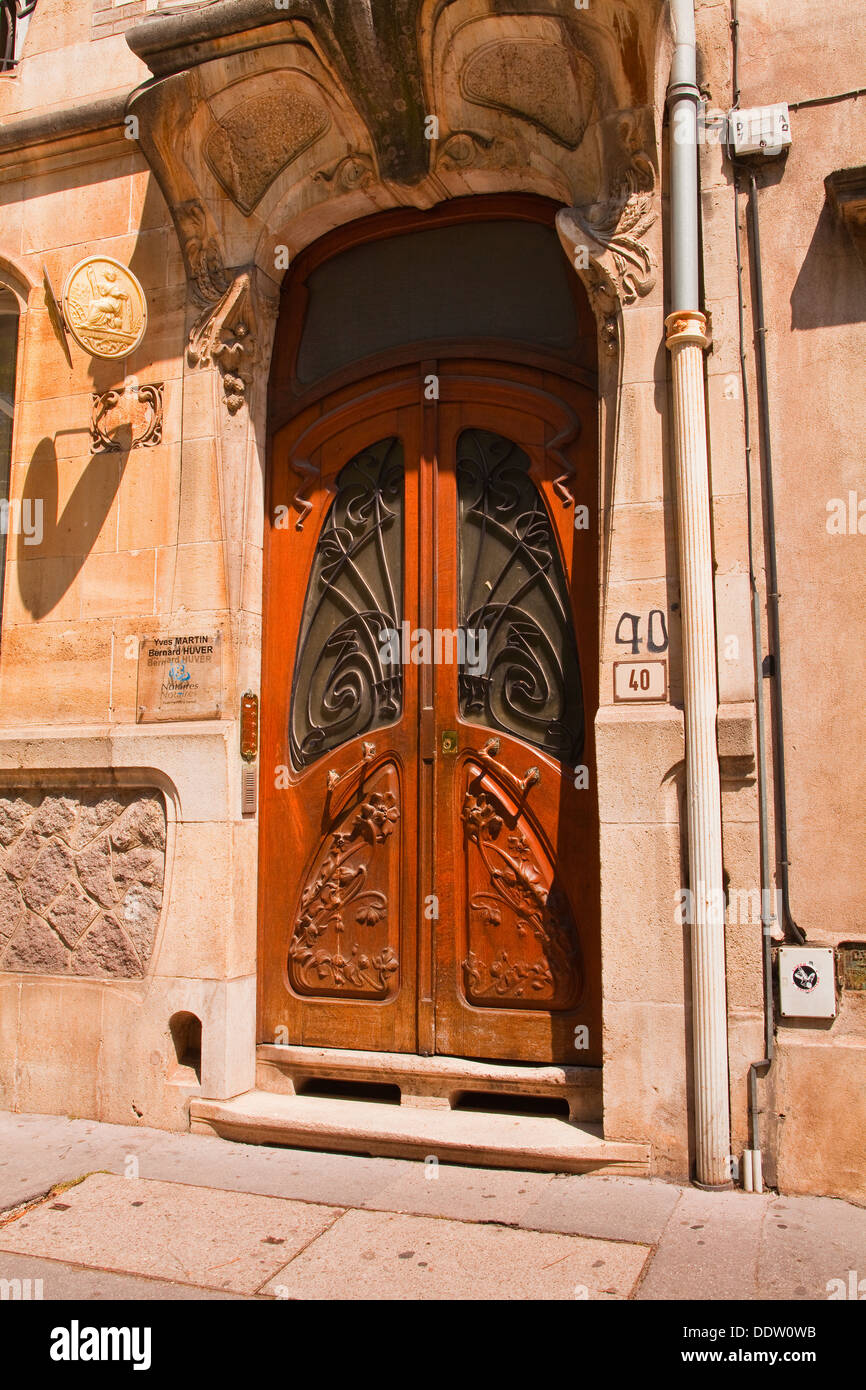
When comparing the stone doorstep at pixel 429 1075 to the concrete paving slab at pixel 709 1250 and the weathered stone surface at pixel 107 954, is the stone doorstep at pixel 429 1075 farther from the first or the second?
the weathered stone surface at pixel 107 954

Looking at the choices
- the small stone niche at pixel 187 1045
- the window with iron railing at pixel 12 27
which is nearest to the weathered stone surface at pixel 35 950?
the small stone niche at pixel 187 1045

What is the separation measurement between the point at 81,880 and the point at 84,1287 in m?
2.46

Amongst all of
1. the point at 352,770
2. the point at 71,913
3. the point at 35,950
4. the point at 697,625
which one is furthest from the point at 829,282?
the point at 35,950

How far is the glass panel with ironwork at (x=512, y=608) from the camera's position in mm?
5289

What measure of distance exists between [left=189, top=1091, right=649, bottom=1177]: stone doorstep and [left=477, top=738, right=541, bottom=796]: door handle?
1.49 m

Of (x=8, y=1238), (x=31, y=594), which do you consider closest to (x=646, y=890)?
(x=8, y=1238)

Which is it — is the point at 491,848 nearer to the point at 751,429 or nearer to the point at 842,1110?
the point at 842,1110

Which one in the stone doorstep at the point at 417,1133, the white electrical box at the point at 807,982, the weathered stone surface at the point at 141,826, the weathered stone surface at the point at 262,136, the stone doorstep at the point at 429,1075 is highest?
the weathered stone surface at the point at 262,136

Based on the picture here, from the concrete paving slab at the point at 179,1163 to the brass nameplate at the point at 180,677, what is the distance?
2.02 m

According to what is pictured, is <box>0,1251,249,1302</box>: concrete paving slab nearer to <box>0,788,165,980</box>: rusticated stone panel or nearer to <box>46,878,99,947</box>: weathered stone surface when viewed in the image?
<box>0,788,165,980</box>: rusticated stone panel

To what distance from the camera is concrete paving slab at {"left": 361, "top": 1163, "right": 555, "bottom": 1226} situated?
4207mm

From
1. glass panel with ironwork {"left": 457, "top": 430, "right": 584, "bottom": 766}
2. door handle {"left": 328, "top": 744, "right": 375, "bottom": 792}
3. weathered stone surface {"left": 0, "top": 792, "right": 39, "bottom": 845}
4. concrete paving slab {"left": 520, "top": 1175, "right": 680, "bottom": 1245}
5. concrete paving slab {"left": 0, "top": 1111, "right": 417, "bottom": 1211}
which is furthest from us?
weathered stone surface {"left": 0, "top": 792, "right": 39, "bottom": 845}

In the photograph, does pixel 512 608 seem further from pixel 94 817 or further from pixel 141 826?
pixel 94 817

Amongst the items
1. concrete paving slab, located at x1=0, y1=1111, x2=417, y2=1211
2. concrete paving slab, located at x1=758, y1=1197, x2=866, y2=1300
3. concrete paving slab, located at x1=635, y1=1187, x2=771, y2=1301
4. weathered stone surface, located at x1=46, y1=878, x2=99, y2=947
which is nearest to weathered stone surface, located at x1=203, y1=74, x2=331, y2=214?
weathered stone surface, located at x1=46, y1=878, x2=99, y2=947
